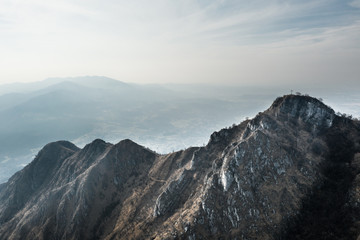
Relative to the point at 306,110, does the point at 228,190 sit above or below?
below

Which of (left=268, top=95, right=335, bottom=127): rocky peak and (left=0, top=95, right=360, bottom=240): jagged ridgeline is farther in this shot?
(left=268, top=95, right=335, bottom=127): rocky peak

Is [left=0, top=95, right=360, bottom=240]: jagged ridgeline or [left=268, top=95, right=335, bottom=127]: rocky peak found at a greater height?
[left=268, top=95, right=335, bottom=127]: rocky peak

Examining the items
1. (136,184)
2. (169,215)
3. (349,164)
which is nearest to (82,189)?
(136,184)

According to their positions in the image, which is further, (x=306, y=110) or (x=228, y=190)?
(x=306, y=110)

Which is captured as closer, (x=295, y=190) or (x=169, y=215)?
(x=295, y=190)

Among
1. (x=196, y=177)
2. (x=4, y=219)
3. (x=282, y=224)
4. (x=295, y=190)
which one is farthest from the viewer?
(x=4, y=219)

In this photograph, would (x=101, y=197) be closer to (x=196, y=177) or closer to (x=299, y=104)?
(x=196, y=177)

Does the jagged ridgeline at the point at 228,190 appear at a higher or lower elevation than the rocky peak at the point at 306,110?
lower

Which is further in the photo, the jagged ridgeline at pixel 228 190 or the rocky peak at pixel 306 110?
the rocky peak at pixel 306 110
